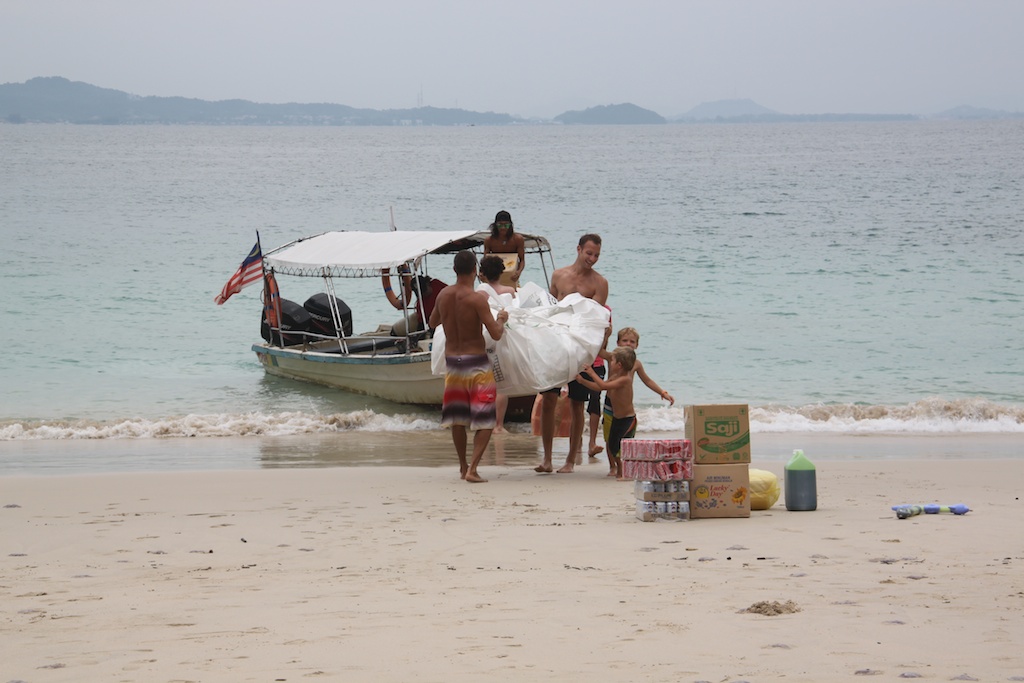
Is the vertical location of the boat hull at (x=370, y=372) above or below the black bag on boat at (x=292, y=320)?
below

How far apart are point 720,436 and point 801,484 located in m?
0.66

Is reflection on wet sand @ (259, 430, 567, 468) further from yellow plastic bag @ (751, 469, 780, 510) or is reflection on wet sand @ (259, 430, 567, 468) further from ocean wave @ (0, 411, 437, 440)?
yellow plastic bag @ (751, 469, 780, 510)

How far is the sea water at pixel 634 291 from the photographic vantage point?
595 inches

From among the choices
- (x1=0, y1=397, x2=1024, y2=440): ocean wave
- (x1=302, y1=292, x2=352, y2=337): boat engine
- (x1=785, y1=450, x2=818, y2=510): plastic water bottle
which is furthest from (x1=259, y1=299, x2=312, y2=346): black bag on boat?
(x1=785, y1=450, x2=818, y2=510): plastic water bottle

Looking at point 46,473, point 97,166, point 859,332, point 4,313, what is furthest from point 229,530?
point 97,166

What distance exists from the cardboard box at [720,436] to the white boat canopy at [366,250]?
645cm

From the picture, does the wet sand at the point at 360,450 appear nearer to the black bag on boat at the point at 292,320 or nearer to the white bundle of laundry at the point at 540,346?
the white bundle of laundry at the point at 540,346

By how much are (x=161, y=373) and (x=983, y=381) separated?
11.9 meters

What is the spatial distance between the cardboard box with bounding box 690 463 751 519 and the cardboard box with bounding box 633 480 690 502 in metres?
0.07

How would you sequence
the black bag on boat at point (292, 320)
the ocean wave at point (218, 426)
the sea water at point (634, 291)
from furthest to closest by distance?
1. the black bag on boat at point (292, 320)
2. the sea water at point (634, 291)
3. the ocean wave at point (218, 426)

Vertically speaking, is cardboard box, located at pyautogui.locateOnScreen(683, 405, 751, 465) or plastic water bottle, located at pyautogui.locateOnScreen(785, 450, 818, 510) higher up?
cardboard box, located at pyautogui.locateOnScreen(683, 405, 751, 465)

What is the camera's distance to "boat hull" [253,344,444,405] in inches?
544

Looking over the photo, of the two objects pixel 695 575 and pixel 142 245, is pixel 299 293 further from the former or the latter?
pixel 695 575

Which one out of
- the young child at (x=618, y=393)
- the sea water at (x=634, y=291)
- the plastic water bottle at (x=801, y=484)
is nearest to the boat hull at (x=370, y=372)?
the sea water at (x=634, y=291)
